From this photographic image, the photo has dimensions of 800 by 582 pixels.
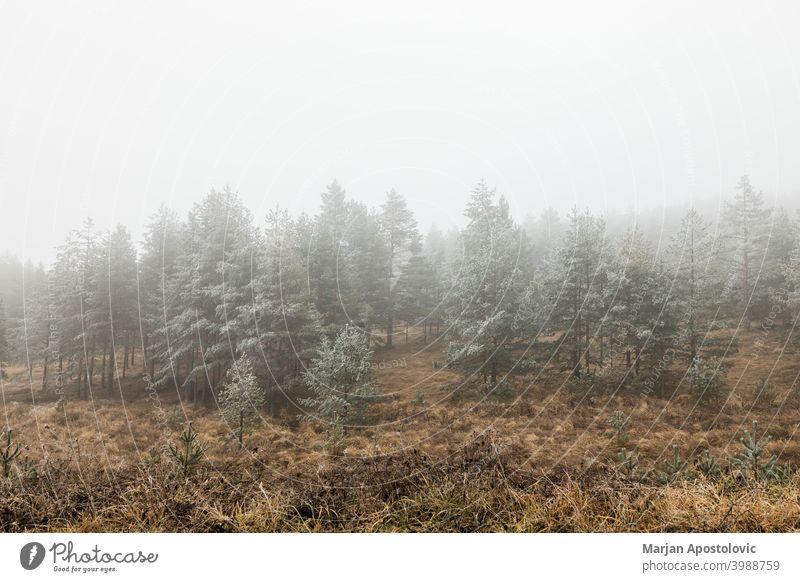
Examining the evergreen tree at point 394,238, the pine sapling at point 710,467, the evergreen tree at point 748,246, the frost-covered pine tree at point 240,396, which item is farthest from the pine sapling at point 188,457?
the evergreen tree at point 748,246

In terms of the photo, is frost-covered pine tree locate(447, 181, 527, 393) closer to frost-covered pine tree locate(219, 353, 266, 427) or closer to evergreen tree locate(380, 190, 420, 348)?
frost-covered pine tree locate(219, 353, 266, 427)

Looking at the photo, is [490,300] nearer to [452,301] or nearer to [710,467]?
[452,301]

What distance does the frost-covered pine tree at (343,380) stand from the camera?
29.1 ft

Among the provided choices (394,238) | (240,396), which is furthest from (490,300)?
(394,238)

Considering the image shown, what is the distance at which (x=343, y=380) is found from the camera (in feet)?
30.9

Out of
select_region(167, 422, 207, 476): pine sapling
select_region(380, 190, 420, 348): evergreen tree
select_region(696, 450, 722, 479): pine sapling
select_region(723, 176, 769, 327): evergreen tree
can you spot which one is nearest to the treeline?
select_region(723, 176, 769, 327): evergreen tree

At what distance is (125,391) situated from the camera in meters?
18.3

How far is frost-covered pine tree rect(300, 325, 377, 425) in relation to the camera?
888 cm

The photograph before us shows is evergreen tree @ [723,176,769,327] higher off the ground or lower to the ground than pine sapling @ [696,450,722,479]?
higher

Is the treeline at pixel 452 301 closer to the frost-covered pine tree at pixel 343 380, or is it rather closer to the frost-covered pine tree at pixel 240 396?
the frost-covered pine tree at pixel 343 380

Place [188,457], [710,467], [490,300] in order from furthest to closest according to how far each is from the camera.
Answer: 1. [490,300]
2. [710,467]
3. [188,457]

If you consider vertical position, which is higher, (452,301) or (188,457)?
(452,301)

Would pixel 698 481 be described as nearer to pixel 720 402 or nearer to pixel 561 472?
pixel 561 472

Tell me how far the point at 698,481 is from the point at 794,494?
0.73 meters
